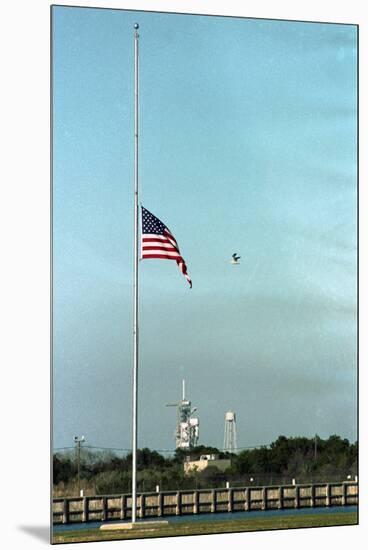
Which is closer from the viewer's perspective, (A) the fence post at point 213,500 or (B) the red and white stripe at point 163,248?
(B) the red and white stripe at point 163,248

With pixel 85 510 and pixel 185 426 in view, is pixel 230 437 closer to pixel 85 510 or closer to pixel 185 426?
pixel 185 426

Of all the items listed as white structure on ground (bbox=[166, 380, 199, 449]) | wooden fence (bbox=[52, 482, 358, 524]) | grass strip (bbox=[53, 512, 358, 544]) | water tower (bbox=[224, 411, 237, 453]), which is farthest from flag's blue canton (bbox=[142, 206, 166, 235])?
grass strip (bbox=[53, 512, 358, 544])

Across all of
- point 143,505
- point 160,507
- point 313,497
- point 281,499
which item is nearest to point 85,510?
point 143,505

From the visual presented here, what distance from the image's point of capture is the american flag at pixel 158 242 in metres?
15.0

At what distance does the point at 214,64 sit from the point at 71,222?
218 cm

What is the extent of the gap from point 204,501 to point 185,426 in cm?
81

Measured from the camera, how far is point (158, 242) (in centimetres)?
1505

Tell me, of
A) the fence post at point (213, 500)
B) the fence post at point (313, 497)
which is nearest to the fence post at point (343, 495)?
the fence post at point (313, 497)

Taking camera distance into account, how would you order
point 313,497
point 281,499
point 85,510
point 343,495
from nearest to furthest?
point 85,510
point 281,499
point 313,497
point 343,495

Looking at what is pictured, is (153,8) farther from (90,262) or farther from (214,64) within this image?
(90,262)

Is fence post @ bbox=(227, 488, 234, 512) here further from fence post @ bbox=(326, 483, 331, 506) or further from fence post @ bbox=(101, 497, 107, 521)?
fence post @ bbox=(101, 497, 107, 521)

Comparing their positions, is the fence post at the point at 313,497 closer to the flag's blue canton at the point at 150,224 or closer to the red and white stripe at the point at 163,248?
the red and white stripe at the point at 163,248

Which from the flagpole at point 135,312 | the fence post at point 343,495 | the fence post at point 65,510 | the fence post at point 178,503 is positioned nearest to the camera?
the fence post at point 65,510

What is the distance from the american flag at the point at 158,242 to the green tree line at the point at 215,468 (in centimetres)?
179
